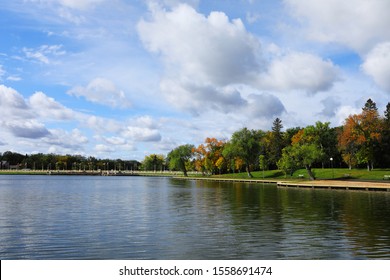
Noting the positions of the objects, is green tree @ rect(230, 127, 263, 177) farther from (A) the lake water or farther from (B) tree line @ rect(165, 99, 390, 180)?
(A) the lake water

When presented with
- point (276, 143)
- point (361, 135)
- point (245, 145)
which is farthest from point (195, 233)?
point (276, 143)

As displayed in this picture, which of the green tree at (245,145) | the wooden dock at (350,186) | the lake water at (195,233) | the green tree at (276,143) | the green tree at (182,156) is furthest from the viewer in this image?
the green tree at (182,156)

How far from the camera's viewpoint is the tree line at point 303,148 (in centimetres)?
9400

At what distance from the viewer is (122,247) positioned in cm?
2128

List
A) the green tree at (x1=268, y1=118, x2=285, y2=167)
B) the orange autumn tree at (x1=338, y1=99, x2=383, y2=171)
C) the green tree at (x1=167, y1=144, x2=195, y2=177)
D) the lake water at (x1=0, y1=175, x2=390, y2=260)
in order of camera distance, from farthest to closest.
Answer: the green tree at (x1=167, y1=144, x2=195, y2=177)
the green tree at (x1=268, y1=118, x2=285, y2=167)
the orange autumn tree at (x1=338, y1=99, x2=383, y2=171)
the lake water at (x1=0, y1=175, x2=390, y2=260)

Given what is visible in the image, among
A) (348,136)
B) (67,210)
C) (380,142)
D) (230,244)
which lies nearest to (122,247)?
(230,244)

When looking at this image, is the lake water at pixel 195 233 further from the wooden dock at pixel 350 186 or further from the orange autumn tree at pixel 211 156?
the orange autumn tree at pixel 211 156

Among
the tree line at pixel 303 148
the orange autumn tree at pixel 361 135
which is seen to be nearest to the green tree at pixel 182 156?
the tree line at pixel 303 148

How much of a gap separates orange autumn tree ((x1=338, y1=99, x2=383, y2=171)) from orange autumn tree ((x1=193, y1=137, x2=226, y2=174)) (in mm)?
54594

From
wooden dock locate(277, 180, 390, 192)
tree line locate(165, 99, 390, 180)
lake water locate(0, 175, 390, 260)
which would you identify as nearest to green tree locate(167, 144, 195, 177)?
tree line locate(165, 99, 390, 180)

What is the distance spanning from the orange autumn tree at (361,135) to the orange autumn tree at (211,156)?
2149 inches

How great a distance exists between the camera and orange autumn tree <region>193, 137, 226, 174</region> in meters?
147

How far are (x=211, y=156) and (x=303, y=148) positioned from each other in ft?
207
